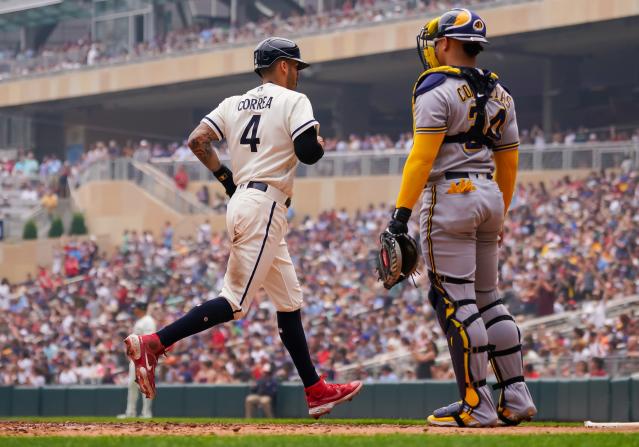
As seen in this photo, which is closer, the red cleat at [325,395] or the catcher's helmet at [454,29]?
the catcher's helmet at [454,29]

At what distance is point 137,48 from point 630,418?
93.4 ft

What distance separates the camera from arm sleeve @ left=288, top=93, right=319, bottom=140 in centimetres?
727

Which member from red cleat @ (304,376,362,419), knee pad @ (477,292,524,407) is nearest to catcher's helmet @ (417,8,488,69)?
knee pad @ (477,292,524,407)

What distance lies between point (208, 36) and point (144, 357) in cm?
3098

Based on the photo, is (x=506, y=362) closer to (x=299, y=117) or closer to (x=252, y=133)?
(x=299, y=117)

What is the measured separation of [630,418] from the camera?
44.6ft

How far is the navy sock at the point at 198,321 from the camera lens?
Result: 7.26 meters

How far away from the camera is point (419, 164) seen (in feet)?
22.3

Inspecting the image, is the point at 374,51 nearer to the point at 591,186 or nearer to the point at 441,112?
the point at 591,186

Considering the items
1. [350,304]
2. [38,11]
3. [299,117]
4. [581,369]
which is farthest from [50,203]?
[299,117]

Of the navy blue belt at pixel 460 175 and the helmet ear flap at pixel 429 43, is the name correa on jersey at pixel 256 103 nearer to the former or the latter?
the helmet ear flap at pixel 429 43

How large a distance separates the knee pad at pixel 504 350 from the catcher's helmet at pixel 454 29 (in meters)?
1.49

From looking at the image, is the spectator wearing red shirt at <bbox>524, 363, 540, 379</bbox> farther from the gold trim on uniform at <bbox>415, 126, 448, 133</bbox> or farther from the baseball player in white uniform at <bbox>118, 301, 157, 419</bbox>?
the gold trim on uniform at <bbox>415, 126, 448, 133</bbox>

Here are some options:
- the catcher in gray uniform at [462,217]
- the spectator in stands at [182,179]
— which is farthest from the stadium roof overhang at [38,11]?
the catcher in gray uniform at [462,217]
